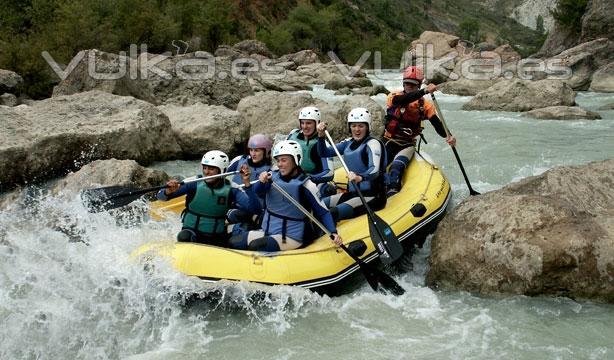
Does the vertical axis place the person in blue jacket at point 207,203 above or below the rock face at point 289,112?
above

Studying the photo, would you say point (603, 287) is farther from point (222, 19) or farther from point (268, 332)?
point (222, 19)

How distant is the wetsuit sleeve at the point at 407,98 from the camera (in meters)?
6.30

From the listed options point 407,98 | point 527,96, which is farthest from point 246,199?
point 527,96

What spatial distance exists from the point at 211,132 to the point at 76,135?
6.84 ft

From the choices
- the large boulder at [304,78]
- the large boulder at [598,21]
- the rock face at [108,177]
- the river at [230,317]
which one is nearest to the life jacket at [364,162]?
the river at [230,317]

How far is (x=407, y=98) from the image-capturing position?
641 cm

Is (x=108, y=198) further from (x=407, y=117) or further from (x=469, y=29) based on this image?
(x=469, y=29)

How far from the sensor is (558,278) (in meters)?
4.21

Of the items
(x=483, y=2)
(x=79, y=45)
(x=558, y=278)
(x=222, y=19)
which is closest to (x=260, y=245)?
(x=558, y=278)

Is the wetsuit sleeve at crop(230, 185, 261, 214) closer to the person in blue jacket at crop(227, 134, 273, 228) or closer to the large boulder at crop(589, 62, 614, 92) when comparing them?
the person in blue jacket at crop(227, 134, 273, 228)

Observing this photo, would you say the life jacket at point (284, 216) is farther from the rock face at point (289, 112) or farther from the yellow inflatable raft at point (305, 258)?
the rock face at point (289, 112)

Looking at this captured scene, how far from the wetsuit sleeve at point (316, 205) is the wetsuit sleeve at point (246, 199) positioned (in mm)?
490

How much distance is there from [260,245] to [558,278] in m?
2.33

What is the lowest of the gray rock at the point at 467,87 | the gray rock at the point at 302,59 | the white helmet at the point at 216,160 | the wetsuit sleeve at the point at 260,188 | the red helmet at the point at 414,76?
the gray rock at the point at 302,59
